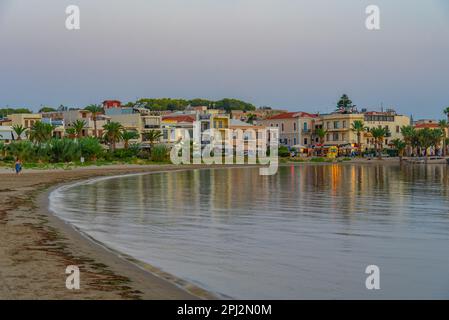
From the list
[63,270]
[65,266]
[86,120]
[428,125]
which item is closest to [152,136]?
[86,120]

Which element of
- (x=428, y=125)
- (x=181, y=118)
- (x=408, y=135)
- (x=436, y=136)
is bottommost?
(x=436, y=136)

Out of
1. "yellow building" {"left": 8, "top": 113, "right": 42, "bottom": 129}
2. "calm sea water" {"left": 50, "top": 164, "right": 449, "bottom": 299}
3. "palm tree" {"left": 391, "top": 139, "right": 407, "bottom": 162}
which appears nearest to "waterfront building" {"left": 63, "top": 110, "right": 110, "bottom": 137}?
"yellow building" {"left": 8, "top": 113, "right": 42, "bottom": 129}

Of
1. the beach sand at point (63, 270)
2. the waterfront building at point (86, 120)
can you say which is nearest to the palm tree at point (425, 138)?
the waterfront building at point (86, 120)

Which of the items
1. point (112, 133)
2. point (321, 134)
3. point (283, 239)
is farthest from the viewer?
point (321, 134)

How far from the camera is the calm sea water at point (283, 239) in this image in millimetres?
11156

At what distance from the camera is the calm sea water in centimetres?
1116

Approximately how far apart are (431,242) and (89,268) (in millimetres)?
8777

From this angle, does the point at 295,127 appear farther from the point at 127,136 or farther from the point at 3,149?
the point at 3,149

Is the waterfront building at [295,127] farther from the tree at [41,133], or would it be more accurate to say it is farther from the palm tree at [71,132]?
the tree at [41,133]

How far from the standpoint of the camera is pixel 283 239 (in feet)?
53.3

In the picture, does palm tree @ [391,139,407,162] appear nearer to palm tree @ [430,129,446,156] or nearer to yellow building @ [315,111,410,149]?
yellow building @ [315,111,410,149]
